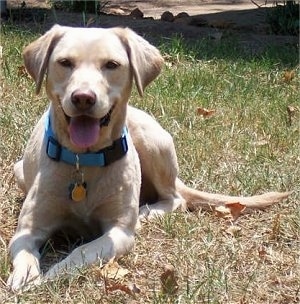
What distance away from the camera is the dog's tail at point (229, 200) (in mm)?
5059

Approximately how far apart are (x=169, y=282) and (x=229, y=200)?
117cm

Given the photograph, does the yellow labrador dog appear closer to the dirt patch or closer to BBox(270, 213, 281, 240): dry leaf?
BBox(270, 213, 281, 240): dry leaf

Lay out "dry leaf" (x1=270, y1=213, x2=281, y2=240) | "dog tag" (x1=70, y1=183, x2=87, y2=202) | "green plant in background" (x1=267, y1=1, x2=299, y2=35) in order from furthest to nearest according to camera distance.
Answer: "green plant in background" (x1=267, y1=1, x2=299, y2=35)
"dry leaf" (x1=270, y1=213, x2=281, y2=240)
"dog tag" (x1=70, y1=183, x2=87, y2=202)

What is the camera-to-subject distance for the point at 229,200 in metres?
5.07

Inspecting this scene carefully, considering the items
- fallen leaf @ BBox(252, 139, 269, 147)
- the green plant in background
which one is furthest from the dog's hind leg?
the green plant in background

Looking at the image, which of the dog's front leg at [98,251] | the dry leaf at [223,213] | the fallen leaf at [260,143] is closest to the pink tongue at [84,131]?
the dog's front leg at [98,251]

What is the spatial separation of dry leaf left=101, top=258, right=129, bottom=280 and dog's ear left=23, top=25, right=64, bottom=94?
3.24ft

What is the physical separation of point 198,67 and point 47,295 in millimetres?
4015

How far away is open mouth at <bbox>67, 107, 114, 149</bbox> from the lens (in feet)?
14.2

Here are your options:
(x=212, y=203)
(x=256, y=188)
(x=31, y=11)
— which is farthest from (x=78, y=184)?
(x=31, y=11)

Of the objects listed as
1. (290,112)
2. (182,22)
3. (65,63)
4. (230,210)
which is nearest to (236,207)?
(230,210)

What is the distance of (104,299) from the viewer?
3.87 metres

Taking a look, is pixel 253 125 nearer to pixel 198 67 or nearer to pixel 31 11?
pixel 198 67

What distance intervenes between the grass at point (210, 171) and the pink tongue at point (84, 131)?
0.59 metres
